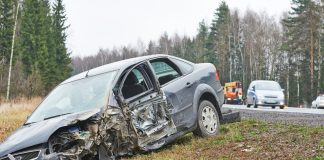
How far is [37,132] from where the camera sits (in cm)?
609

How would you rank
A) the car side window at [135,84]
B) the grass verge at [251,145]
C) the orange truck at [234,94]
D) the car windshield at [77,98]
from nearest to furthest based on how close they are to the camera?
the grass verge at [251,145] → the car windshield at [77,98] → the car side window at [135,84] → the orange truck at [234,94]

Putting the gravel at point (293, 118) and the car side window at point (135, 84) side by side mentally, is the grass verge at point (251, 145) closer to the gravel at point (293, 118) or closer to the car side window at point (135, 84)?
the car side window at point (135, 84)

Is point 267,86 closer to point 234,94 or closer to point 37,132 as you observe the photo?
point 234,94

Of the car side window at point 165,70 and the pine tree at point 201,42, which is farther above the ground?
the pine tree at point 201,42

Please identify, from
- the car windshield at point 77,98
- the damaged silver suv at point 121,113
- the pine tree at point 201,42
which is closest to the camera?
the damaged silver suv at point 121,113

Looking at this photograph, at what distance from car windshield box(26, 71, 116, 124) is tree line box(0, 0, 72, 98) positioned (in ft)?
113

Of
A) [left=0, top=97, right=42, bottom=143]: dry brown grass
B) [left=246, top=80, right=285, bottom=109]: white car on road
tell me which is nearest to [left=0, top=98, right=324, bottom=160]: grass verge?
[left=0, top=97, right=42, bottom=143]: dry brown grass

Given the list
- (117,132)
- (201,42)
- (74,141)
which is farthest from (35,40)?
(74,141)

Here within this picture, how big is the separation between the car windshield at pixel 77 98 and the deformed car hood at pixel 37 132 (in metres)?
0.32

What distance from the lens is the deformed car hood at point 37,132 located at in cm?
592

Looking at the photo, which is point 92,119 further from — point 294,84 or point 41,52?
point 294,84

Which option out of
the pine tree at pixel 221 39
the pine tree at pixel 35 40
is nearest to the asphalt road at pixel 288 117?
the pine tree at pixel 35 40

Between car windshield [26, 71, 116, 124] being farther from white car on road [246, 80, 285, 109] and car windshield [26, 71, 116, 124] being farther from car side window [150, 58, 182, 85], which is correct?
white car on road [246, 80, 285, 109]

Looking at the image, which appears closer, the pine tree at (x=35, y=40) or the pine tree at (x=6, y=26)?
the pine tree at (x=6, y=26)
